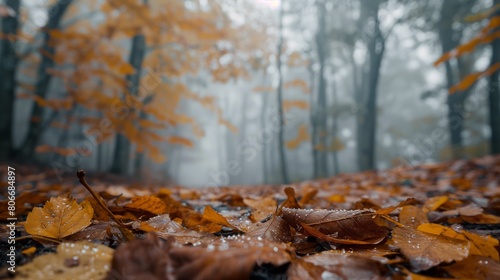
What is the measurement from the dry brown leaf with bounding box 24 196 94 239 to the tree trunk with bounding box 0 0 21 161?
4.87 m

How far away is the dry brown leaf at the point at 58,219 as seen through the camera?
0.56 meters

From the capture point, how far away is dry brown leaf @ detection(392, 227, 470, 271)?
18.7 inches

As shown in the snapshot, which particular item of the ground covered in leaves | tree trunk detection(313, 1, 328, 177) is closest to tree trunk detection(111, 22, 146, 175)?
the ground covered in leaves

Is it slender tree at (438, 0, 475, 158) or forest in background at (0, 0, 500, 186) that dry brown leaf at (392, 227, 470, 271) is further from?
slender tree at (438, 0, 475, 158)

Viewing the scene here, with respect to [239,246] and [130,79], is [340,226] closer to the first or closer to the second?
[239,246]

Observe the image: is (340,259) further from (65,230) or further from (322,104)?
(322,104)

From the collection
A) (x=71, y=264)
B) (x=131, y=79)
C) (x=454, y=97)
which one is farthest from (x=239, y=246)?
(x=454, y=97)

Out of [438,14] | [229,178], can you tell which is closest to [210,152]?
A: [229,178]

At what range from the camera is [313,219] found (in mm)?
636

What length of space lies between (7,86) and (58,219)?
16.7 ft

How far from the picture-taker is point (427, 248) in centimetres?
52

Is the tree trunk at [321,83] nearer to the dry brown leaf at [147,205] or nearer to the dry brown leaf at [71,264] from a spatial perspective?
the dry brown leaf at [147,205]

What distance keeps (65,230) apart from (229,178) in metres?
27.9

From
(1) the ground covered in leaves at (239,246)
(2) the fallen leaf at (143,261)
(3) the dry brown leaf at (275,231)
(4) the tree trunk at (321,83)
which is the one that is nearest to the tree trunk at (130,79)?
(1) the ground covered in leaves at (239,246)
